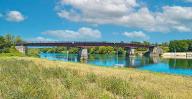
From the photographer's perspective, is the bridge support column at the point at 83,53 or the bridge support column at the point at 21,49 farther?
the bridge support column at the point at 83,53

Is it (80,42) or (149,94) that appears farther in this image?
(80,42)

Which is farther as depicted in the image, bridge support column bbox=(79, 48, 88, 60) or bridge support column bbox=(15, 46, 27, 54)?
bridge support column bbox=(79, 48, 88, 60)

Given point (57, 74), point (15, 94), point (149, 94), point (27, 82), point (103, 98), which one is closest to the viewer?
point (15, 94)

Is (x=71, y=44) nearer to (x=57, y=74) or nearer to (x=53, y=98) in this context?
(x=57, y=74)

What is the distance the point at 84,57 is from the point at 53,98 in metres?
169

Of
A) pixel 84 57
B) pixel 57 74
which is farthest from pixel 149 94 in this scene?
pixel 84 57

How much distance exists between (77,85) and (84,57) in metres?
164

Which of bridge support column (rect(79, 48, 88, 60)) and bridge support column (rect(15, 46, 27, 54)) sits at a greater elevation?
bridge support column (rect(15, 46, 27, 54))

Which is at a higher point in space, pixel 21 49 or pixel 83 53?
pixel 21 49

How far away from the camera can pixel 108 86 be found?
24953mm

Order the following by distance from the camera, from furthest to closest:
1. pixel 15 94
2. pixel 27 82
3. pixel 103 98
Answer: pixel 27 82
pixel 103 98
pixel 15 94

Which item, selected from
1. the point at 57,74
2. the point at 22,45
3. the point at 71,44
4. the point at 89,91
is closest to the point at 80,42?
the point at 71,44

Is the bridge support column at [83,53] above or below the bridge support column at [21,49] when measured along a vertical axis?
below

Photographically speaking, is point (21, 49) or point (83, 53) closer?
point (21, 49)
